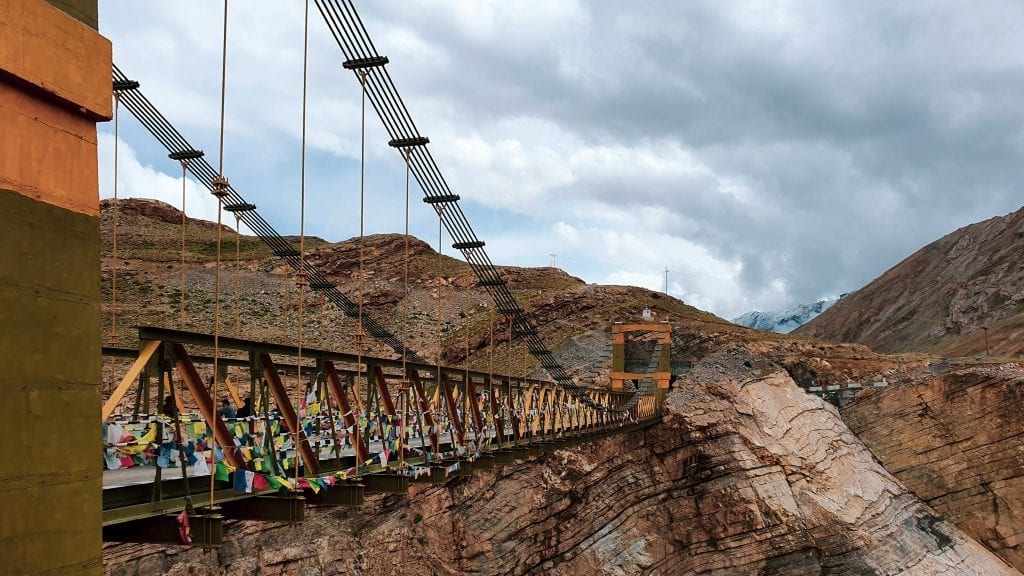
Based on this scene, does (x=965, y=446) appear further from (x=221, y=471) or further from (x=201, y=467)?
(x=221, y=471)

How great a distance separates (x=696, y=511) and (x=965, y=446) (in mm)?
9603

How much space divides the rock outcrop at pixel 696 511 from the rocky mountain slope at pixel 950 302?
19885mm

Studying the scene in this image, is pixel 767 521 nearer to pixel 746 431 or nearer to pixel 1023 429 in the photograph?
pixel 746 431

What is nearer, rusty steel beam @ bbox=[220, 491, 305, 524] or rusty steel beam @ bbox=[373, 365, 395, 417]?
rusty steel beam @ bbox=[220, 491, 305, 524]

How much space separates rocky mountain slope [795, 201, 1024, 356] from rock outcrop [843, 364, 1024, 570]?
16416mm

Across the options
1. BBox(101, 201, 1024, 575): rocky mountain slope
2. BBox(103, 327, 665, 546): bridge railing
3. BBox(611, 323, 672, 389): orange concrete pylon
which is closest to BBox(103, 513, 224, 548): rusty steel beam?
BBox(103, 327, 665, 546): bridge railing

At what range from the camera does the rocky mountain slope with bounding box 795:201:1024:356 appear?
2314 inches

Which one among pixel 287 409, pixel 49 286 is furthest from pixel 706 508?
pixel 49 286

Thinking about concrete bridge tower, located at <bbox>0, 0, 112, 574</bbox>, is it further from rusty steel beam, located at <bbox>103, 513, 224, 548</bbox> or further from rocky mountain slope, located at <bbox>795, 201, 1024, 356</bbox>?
rocky mountain slope, located at <bbox>795, 201, 1024, 356</bbox>

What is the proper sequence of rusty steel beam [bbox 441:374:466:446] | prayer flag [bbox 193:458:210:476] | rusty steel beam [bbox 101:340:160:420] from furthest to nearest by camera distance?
rusty steel beam [bbox 441:374:466:446] → prayer flag [bbox 193:458:210:476] → rusty steel beam [bbox 101:340:160:420]

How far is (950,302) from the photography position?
7000 centimetres

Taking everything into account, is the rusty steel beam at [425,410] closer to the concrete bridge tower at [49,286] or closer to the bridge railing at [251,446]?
the bridge railing at [251,446]

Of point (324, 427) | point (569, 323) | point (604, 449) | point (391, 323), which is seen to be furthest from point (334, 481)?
point (391, 323)

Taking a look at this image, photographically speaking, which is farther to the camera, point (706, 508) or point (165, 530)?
point (706, 508)
